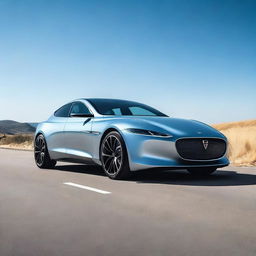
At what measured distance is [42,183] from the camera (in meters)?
7.53

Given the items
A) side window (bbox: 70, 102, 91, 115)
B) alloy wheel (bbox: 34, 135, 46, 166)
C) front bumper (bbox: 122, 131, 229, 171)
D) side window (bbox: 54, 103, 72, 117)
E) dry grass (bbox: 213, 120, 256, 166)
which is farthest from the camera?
dry grass (bbox: 213, 120, 256, 166)

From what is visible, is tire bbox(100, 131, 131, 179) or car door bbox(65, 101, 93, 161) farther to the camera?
car door bbox(65, 101, 93, 161)

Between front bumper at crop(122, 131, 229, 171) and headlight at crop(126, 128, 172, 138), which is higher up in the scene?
headlight at crop(126, 128, 172, 138)

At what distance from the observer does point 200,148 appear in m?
7.57

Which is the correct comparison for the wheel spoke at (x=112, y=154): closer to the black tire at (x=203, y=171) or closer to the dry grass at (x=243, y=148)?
the black tire at (x=203, y=171)

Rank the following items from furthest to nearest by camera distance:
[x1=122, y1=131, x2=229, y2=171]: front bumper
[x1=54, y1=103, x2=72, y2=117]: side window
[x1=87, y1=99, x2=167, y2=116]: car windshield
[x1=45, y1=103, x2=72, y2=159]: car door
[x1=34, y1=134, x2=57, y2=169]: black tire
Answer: [x1=34, y1=134, x2=57, y2=169]: black tire → [x1=54, y1=103, x2=72, y2=117]: side window → [x1=45, y1=103, x2=72, y2=159]: car door → [x1=87, y1=99, x2=167, y2=116]: car windshield → [x1=122, y1=131, x2=229, y2=171]: front bumper

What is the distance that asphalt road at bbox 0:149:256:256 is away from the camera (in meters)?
3.55

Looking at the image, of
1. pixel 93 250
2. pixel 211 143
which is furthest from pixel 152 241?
pixel 211 143

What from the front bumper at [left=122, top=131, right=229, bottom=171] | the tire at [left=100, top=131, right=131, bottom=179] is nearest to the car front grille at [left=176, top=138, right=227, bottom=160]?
the front bumper at [left=122, top=131, right=229, bottom=171]

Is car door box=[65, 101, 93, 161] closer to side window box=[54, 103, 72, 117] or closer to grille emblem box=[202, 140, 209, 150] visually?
side window box=[54, 103, 72, 117]

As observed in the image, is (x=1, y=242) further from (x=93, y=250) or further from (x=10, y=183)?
(x=10, y=183)

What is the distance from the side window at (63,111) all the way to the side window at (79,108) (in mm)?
218

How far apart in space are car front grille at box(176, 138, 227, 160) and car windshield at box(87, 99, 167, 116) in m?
1.87

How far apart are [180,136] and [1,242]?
4.12 metres
